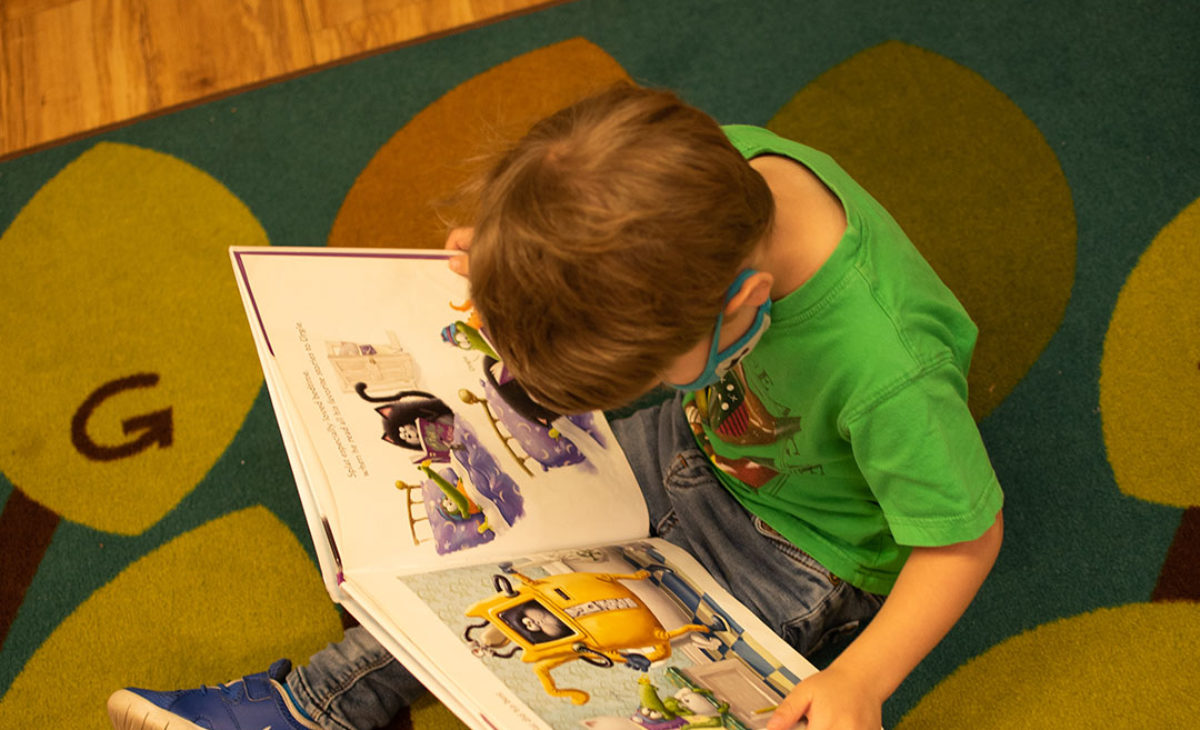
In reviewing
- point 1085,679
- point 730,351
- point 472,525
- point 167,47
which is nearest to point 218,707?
point 472,525

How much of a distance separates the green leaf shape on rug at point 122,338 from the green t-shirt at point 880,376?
565 mm

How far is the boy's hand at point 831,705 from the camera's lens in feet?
1.66

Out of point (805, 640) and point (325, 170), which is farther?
point (325, 170)

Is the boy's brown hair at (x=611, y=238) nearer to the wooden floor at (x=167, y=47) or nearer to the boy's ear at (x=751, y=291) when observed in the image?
the boy's ear at (x=751, y=291)

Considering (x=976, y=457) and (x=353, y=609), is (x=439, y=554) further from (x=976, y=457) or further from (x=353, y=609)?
(x=976, y=457)

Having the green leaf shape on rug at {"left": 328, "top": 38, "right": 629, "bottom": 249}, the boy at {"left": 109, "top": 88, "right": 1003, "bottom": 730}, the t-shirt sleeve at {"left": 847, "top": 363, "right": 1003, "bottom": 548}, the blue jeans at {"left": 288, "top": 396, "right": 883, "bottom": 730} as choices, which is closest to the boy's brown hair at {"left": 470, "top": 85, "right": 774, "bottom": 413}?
the boy at {"left": 109, "top": 88, "right": 1003, "bottom": 730}

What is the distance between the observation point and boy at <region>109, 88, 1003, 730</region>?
0.42 m

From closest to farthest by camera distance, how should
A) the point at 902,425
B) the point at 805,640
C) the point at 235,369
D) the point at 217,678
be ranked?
the point at 902,425, the point at 805,640, the point at 217,678, the point at 235,369

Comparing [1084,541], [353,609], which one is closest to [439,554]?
[353,609]

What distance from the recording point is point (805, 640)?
65cm

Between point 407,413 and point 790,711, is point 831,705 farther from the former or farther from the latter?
point 407,413

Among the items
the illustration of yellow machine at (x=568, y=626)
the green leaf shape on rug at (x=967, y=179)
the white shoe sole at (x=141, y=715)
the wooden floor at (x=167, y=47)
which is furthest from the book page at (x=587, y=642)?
the wooden floor at (x=167, y=47)

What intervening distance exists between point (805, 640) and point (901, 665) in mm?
126

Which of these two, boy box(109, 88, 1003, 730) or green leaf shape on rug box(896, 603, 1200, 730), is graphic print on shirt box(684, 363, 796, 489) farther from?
green leaf shape on rug box(896, 603, 1200, 730)
